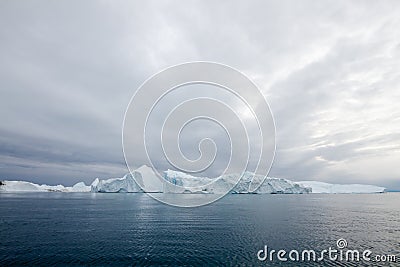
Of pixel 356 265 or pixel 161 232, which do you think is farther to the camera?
pixel 161 232

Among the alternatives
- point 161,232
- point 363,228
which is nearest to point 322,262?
point 161,232

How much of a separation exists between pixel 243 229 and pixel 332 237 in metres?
18.1

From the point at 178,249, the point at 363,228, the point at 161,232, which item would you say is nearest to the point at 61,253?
the point at 178,249

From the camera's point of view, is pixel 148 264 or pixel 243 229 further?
pixel 243 229

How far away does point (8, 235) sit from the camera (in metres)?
46.2

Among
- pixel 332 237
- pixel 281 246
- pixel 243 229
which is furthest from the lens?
pixel 243 229

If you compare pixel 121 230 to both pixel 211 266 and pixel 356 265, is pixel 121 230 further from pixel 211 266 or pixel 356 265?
pixel 356 265

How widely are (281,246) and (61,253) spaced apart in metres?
34.4

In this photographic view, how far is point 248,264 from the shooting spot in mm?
32844

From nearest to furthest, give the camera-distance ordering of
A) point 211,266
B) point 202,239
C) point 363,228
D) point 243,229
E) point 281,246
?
1. point 211,266
2. point 281,246
3. point 202,239
4. point 243,229
5. point 363,228

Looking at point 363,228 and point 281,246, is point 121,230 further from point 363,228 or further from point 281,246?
point 363,228

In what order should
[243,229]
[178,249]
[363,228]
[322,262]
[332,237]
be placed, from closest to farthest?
[322,262], [178,249], [332,237], [243,229], [363,228]

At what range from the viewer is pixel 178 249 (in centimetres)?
3909

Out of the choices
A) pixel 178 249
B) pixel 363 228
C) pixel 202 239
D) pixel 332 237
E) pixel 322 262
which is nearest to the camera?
pixel 322 262
